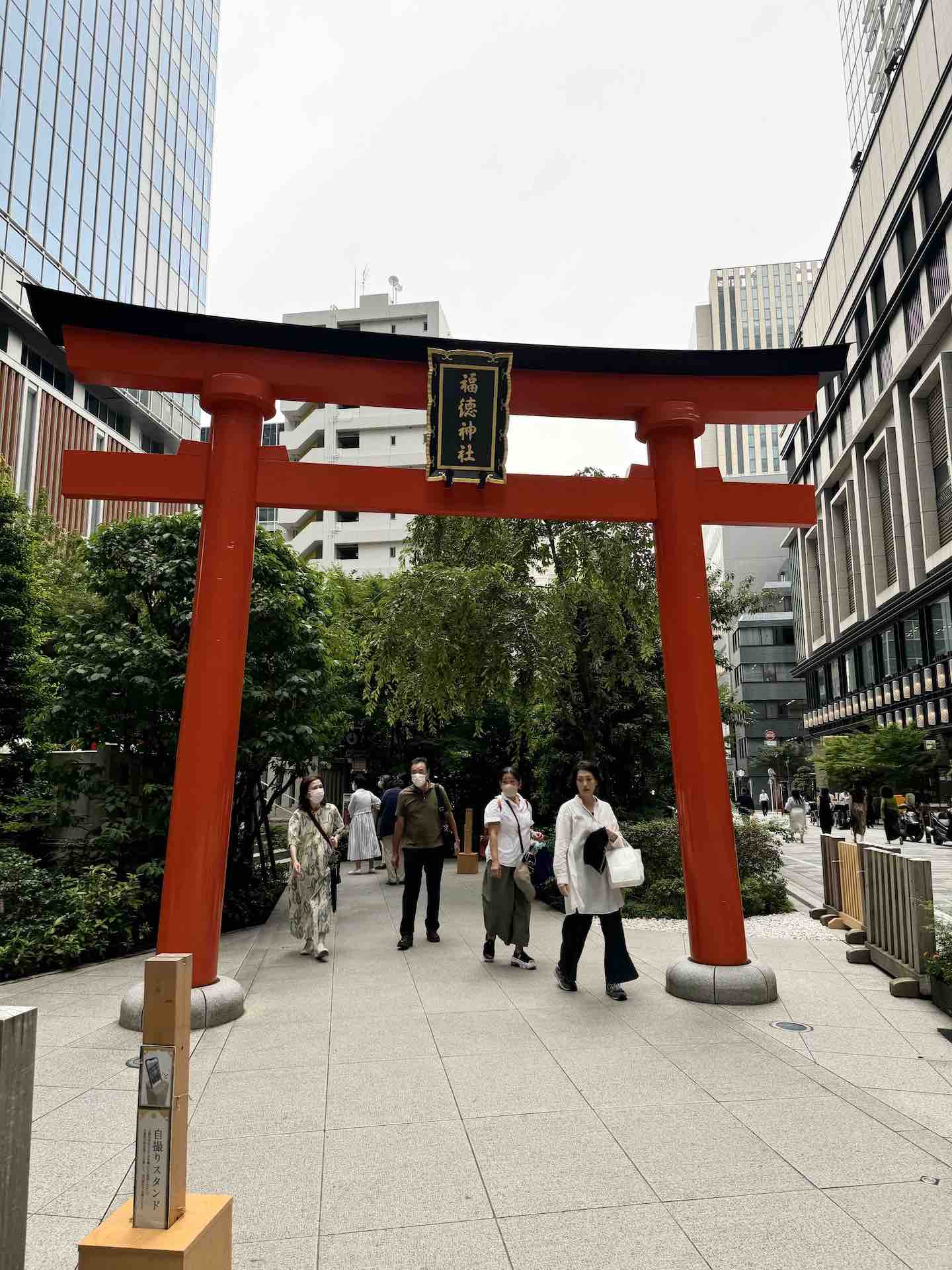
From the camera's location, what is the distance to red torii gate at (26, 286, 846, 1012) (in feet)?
20.4

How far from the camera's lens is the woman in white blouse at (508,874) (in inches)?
295

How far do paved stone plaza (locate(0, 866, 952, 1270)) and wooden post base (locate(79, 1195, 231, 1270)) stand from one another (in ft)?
2.71

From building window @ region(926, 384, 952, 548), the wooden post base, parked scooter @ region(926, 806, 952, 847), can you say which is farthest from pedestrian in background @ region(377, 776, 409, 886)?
building window @ region(926, 384, 952, 548)

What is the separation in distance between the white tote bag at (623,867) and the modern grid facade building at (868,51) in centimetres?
4405

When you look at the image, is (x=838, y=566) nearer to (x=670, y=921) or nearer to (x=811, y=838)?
(x=811, y=838)

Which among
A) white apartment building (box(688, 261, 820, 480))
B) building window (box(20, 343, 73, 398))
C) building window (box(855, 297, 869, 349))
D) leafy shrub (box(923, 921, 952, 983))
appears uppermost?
white apartment building (box(688, 261, 820, 480))

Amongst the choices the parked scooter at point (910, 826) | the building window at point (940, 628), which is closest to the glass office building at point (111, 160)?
the parked scooter at point (910, 826)

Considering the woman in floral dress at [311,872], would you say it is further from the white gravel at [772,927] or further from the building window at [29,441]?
the building window at [29,441]

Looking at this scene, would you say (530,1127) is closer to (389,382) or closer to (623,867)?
(623,867)

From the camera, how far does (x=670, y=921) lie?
10.1 m

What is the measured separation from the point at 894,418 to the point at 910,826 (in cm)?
2059

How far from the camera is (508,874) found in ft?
24.6

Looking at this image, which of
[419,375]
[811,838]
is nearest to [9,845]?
[419,375]

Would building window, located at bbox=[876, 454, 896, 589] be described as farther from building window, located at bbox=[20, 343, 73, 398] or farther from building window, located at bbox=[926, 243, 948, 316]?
building window, located at bbox=[20, 343, 73, 398]
